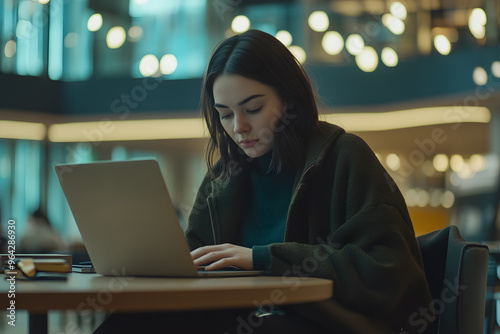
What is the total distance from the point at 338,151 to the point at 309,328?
1.52 ft

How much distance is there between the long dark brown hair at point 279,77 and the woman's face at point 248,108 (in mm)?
19

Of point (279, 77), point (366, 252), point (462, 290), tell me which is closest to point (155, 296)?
point (366, 252)

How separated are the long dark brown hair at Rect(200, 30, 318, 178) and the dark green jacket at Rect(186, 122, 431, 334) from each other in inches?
2.5

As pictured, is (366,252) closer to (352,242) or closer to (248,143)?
(352,242)

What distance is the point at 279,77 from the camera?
1741 millimetres

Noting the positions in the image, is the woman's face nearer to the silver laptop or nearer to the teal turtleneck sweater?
the teal turtleneck sweater

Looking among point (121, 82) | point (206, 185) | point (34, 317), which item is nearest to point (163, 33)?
point (121, 82)

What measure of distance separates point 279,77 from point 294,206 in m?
0.36

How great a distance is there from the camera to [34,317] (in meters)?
1.41

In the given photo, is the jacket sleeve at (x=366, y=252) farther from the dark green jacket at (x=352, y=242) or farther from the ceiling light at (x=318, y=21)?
the ceiling light at (x=318, y=21)

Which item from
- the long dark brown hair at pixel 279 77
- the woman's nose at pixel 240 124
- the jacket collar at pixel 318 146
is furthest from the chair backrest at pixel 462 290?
the woman's nose at pixel 240 124

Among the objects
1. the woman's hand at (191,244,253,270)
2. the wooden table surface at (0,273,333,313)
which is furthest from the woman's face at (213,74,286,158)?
the wooden table surface at (0,273,333,313)

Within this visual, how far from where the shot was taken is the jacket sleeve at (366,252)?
134 cm

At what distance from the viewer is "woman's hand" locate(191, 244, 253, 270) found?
136 cm
